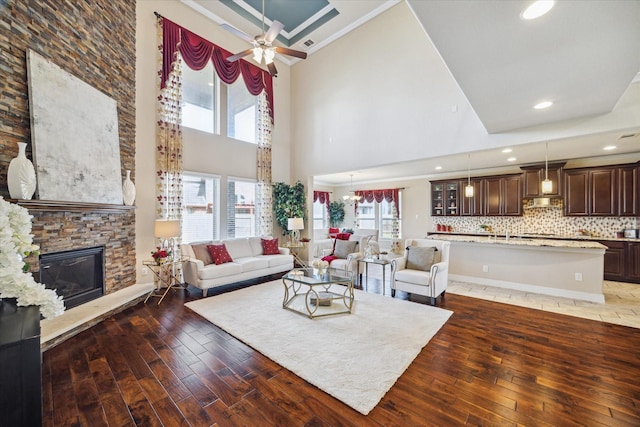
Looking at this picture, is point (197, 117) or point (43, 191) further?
point (197, 117)

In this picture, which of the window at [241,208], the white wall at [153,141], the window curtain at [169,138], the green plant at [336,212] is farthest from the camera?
the green plant at [336,212]

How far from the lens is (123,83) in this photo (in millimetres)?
4316

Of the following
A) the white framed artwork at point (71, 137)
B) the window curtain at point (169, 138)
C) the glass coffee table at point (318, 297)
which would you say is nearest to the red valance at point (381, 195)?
the glass coffee table at point (318, 297)

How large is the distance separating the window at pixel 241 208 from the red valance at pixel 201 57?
232cm

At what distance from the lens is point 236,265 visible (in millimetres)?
4906

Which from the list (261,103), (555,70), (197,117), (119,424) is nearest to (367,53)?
(261,103)

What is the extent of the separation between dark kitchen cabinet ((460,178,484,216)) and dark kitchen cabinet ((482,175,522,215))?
4.7 inches

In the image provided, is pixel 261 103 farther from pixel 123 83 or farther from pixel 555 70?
pixel 555 70

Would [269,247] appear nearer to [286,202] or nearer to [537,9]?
[286,202]

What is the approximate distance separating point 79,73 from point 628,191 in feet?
32.3

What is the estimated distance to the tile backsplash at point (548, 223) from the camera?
5.77m

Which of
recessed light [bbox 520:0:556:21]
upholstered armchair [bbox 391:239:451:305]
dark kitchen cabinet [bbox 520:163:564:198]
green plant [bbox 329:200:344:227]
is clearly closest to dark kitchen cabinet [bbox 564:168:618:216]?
dark kitchen cabinet [bbox 520:163:564:198]

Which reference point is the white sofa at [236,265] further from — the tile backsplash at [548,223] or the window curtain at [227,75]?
the tile backsplash at [548,223]

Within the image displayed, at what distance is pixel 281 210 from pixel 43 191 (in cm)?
450
